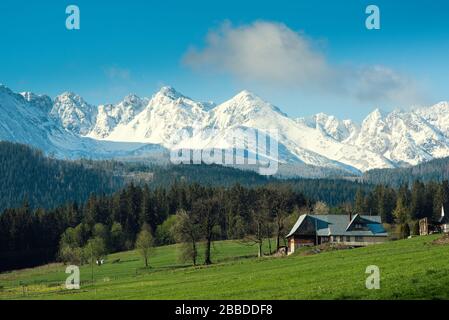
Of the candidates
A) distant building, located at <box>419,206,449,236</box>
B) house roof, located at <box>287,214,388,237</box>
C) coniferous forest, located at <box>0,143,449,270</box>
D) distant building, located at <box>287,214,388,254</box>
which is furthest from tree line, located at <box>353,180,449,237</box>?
distant building, located at <box>287,214,388,254</box>

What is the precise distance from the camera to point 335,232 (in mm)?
117188

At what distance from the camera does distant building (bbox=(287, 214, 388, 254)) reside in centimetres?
11631

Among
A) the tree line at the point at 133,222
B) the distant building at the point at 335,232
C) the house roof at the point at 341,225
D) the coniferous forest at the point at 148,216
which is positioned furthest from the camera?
the coniferous forest at the point at 148,216

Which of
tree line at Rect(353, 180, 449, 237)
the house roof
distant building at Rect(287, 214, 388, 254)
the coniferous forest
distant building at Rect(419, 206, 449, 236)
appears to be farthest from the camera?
tree line at Rect(353, 180, 449, 237)

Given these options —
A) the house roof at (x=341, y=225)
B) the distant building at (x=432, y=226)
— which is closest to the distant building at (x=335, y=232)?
the house roof at (x=341, y=225)

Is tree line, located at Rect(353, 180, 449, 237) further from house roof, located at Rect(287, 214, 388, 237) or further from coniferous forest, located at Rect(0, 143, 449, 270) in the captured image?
house roof, located at Rect(287, 214, 388, 237)

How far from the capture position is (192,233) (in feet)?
371

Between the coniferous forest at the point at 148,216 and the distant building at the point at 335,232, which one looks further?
the coniferous forest at the point at 148,216

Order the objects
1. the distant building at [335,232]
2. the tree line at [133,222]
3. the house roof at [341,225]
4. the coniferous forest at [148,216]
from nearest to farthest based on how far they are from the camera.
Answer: the distant building at [335,232], the house roof at [341,225], the tree line at [133,222], the coniferous forest at [148,216]

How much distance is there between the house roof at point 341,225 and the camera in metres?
117

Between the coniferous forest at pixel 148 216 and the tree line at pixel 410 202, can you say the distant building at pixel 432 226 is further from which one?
the tree line at pixel 410 202

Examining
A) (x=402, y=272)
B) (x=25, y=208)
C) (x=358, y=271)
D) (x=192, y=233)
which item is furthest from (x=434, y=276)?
(x=25, y=208)

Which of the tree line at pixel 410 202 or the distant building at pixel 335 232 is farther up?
the tree line at pixel 410 202
